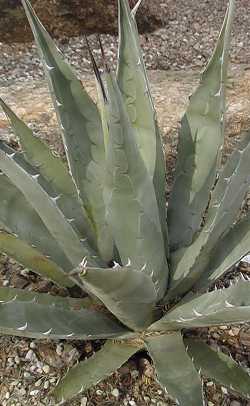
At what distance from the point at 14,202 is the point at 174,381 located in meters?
0.58

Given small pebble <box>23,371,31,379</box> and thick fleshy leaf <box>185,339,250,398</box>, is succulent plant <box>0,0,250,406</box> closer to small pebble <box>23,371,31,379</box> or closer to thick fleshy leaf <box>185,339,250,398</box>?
thick fleshy leaf <box>185,339,250,398</box>

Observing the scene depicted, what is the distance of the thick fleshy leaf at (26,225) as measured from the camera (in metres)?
1.64

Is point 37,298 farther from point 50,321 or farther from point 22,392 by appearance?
point 22,392

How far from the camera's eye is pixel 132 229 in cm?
146

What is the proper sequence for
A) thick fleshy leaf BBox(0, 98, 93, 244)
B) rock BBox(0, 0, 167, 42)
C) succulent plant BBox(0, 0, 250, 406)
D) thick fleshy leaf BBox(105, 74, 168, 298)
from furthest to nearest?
rock BBox(0, 0, 167, 42) < thick fleshy leaf BBox(0, 98, 93, 244) < succulent plant BBox(0, 0, 250, 406) < thick fleshy leaf BBox(105, 74, 168, 298)

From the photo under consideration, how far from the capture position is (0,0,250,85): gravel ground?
3760 millimetres

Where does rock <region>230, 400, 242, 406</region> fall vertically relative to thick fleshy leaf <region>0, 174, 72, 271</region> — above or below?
below

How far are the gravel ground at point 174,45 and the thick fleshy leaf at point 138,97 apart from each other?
193 centimetres

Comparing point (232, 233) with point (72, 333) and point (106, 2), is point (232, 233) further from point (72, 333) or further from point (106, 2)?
point (106, 2)

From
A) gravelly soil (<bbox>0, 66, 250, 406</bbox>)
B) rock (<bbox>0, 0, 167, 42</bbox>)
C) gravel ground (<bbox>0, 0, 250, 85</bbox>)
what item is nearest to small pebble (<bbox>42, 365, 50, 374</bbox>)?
gravelly soil (<bbox>0, 66, 250, 406</bbox>)

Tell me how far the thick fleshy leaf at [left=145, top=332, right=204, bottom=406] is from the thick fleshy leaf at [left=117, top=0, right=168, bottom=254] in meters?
0.26

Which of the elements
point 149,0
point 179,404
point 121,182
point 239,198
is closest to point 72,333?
point 179,404

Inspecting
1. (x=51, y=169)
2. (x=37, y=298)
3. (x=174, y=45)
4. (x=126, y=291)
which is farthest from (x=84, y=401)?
(x=174, y=45)

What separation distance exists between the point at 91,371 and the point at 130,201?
440mm
